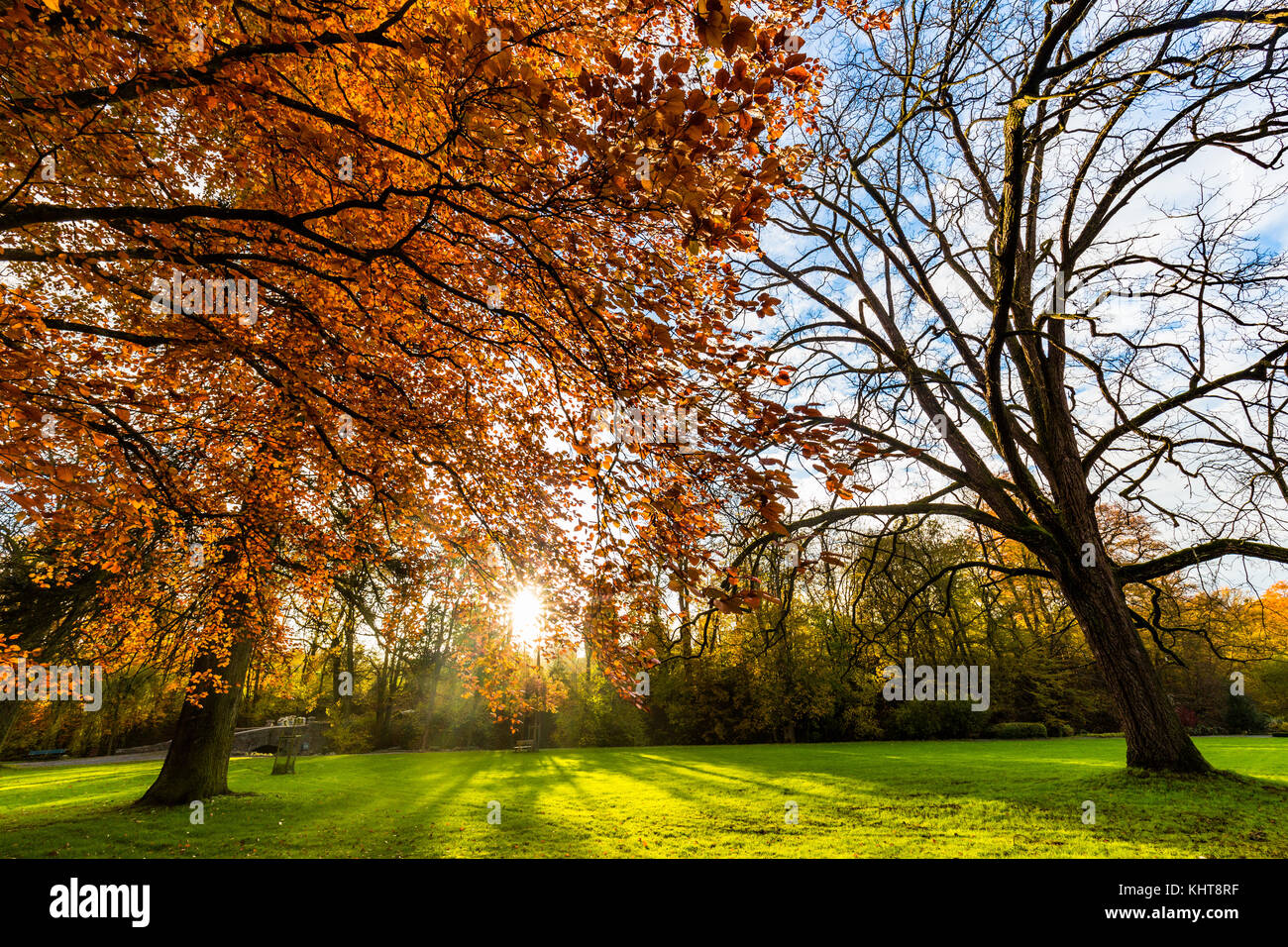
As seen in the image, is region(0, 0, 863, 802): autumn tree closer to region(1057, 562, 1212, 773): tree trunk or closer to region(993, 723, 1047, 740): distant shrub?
region(1057, 562, 1212, 773): tree trunk

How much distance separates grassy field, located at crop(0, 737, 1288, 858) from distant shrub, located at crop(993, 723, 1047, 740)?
965 cm

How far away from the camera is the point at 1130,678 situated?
335 inches

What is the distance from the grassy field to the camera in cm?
701

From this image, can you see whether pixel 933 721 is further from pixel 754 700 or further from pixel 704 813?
pixel 704 813

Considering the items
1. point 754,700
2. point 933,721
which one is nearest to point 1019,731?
point 933,721

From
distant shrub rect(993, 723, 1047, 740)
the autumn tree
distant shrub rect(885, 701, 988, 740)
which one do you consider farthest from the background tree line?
the autumn tree

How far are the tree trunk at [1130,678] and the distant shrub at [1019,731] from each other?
817 inches

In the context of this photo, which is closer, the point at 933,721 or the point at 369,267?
the point at 369,267

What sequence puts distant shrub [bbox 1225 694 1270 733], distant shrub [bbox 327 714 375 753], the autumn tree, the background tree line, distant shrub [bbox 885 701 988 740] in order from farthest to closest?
distant shrub [bbox 327 714 375 753]
distant shrub [bbox 1225 694 1270 733]
distant shrub [bbox 885 701 988 740]
the background tree line
the autumn tree

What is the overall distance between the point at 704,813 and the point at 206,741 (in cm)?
975

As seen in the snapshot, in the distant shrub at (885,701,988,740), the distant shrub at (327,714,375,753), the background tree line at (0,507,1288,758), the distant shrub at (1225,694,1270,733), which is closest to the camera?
the background tree line at (0,507,1288,758)

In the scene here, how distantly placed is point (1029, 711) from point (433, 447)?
32.3m

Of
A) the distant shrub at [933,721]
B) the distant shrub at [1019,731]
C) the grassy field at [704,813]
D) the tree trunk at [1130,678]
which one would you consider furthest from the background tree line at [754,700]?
the tree trunk at [1130,678]

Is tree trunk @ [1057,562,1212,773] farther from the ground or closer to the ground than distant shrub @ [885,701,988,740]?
farther from the ground
